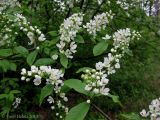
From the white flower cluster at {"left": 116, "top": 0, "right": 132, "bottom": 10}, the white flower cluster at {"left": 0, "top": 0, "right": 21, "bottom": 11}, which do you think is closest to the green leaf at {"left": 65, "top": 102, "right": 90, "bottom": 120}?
the white flower cluster at {"left": 0, "top": 0, "right": 21, "bottom": 11}

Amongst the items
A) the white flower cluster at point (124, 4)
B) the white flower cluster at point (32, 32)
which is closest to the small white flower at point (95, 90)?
the white flower cluster at point (32, 32)

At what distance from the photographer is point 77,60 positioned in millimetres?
4438

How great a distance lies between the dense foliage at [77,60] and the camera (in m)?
2.09

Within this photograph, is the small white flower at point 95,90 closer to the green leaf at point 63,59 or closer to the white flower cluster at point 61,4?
the green leaf at point 63,59

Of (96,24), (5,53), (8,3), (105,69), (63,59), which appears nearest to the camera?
(105,69)

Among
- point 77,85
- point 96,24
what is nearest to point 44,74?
point 77,85

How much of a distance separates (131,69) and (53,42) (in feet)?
14.1

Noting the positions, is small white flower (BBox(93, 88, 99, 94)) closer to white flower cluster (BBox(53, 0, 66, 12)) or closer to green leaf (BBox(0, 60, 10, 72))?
green leaf (BBox(0, 60, 10, 72))

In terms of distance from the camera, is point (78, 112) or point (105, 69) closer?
point (78, 112)

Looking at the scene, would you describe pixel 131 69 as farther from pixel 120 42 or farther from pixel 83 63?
pixel 120 42

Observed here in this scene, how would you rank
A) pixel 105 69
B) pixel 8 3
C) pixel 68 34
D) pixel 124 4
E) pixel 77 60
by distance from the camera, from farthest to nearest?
1. pixel 124 4
2. pixel 77 60
3. pixel 8 3
4. pixel 68 34
5. pixel 105 69

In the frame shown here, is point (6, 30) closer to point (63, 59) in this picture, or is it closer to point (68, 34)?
point (68, 34)

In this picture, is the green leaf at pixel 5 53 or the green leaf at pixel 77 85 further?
the green leaf at pixel 5 53

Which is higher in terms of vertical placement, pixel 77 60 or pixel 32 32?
pixel 32 32
